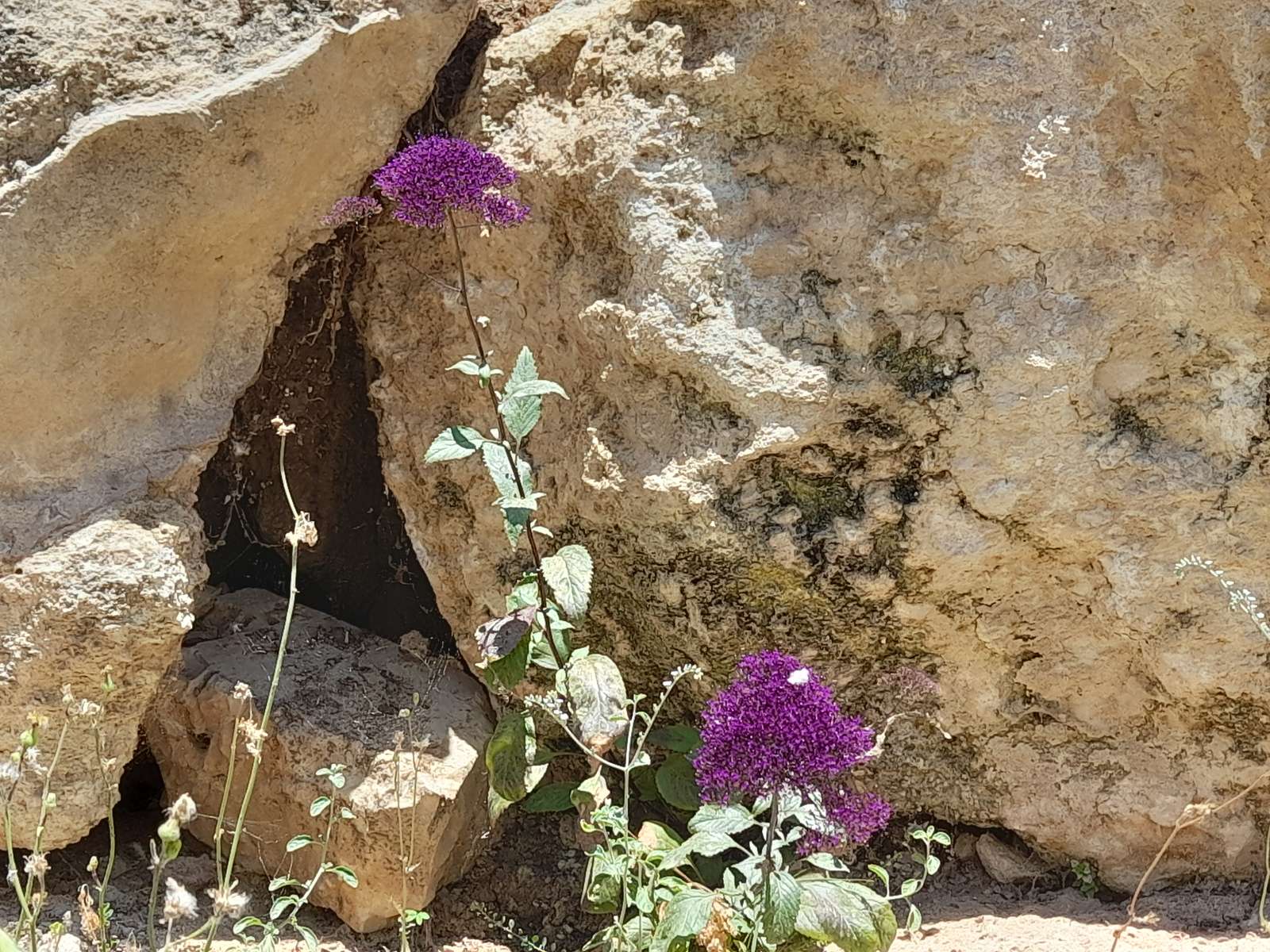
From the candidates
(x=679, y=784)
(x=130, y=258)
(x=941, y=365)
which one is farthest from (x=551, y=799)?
A: (x=130, y=258)

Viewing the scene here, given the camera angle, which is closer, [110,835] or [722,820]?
[722,820]

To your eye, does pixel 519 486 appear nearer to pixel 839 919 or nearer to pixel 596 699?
pixel 596 699

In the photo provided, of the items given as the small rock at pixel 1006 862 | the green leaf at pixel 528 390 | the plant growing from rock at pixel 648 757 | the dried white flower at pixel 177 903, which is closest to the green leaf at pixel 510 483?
the plant growing from rock at pixel 648 757

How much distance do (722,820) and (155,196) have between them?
1804 mm

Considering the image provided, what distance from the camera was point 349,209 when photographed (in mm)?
2766

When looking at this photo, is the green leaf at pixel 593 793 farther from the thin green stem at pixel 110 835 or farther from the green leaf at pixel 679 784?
the thin green stem at pixel 110 835

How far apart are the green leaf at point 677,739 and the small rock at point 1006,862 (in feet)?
2.49

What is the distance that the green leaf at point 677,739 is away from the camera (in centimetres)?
292

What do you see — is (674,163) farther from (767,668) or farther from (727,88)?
(767,668)

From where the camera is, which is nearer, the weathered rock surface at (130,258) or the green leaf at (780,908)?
the green leaf at (780,908)

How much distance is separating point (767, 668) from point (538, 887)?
1281 millimetres

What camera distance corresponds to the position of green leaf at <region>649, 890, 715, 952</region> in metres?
2.32

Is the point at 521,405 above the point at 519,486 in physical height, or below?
above

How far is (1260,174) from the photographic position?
8.28 feet
